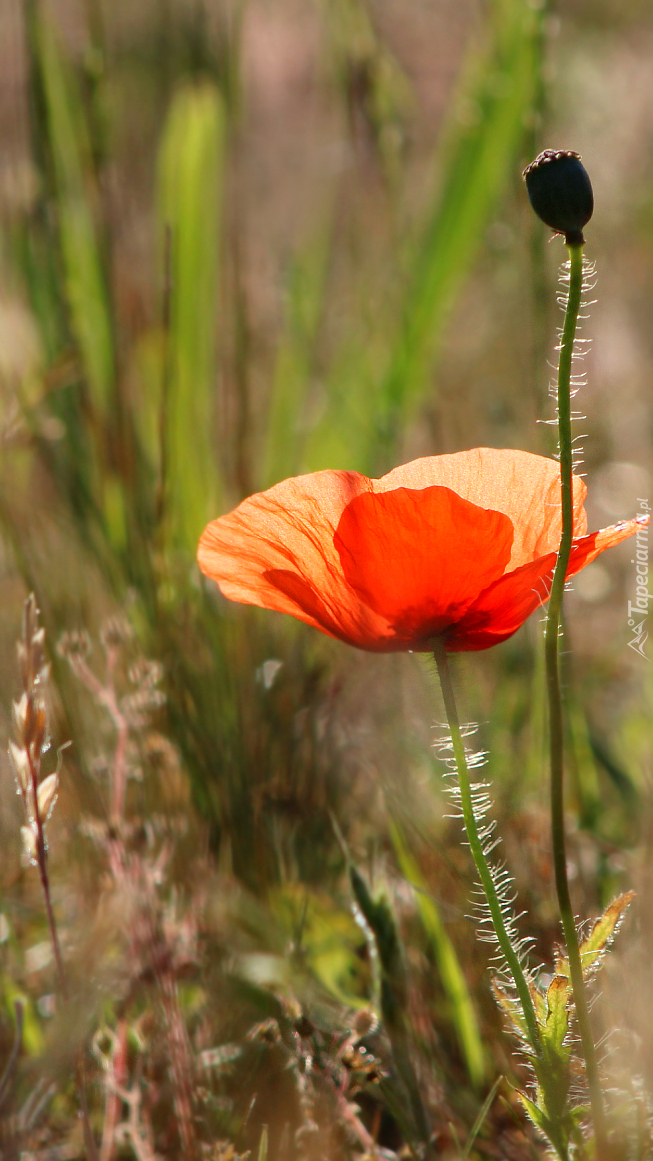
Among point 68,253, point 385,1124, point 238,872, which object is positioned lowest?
point 385,1124

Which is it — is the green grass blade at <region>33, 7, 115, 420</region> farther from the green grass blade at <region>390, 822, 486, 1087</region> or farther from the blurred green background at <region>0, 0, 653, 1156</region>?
the green grass blade at <region>390, 822, 486, 1087</region>

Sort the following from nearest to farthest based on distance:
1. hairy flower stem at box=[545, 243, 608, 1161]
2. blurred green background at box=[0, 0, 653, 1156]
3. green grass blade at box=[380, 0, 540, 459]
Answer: hairy flower stem at box=[545, 243, 608, 1161], blurred green background at box=[0, 0, 653, 1156], green grass blade at box=[380, 0, 540, 459]

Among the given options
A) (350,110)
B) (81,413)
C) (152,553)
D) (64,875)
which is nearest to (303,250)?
(350,110)

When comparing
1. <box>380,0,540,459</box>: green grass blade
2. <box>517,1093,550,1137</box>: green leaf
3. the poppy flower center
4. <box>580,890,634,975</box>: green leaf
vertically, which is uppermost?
<box>380,0,540,459</box>: green grass blade

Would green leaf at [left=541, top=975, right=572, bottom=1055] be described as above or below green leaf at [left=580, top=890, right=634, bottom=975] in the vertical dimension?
below

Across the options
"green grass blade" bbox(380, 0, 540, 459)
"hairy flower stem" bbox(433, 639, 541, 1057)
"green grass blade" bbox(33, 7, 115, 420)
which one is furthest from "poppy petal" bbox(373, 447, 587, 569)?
"green grass blade" bbox(33, 7, 115, 420)

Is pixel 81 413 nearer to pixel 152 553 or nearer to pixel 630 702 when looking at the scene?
pixel 152 553

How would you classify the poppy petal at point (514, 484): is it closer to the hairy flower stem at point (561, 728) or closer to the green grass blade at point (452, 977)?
the hairy flower stem at point (561, 728)

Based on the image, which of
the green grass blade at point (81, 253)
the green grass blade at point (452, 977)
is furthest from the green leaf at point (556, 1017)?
the green grass blade at point (81, 253)
